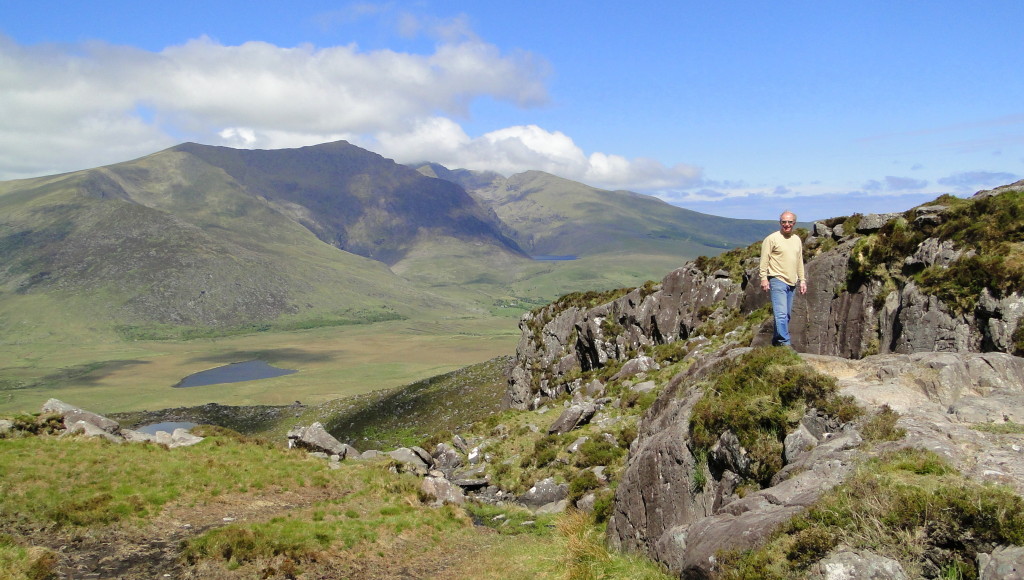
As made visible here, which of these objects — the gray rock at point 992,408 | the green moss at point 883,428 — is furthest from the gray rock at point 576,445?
the gray rock at point 992,408

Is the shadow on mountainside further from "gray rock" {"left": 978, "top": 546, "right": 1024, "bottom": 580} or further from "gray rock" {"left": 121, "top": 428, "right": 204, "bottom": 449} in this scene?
"gray rock" {"left": 978, "top": 546, "right": 1024, "bottom": 580}

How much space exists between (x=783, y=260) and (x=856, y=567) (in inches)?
480

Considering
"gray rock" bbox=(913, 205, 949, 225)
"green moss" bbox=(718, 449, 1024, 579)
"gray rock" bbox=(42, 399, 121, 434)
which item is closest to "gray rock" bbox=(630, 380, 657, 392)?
"gray rock" bbox=(913, 205, 949, 225)

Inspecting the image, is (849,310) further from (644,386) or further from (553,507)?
(644,386)

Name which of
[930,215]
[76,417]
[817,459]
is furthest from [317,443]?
[930,215]

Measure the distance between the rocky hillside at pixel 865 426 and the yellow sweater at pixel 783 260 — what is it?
3170mm

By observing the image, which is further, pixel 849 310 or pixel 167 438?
pixel 167 438

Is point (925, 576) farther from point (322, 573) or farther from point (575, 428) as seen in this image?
point (575, 428)

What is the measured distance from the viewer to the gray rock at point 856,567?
8352 mm

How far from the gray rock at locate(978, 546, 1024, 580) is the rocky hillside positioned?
3 centimetres

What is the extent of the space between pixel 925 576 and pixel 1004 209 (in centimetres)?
1873

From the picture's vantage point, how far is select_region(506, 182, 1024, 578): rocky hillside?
28.7 ft

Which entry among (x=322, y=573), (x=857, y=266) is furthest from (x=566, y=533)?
(x=857, y=266)

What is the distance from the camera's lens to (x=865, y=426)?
40.3 ft
